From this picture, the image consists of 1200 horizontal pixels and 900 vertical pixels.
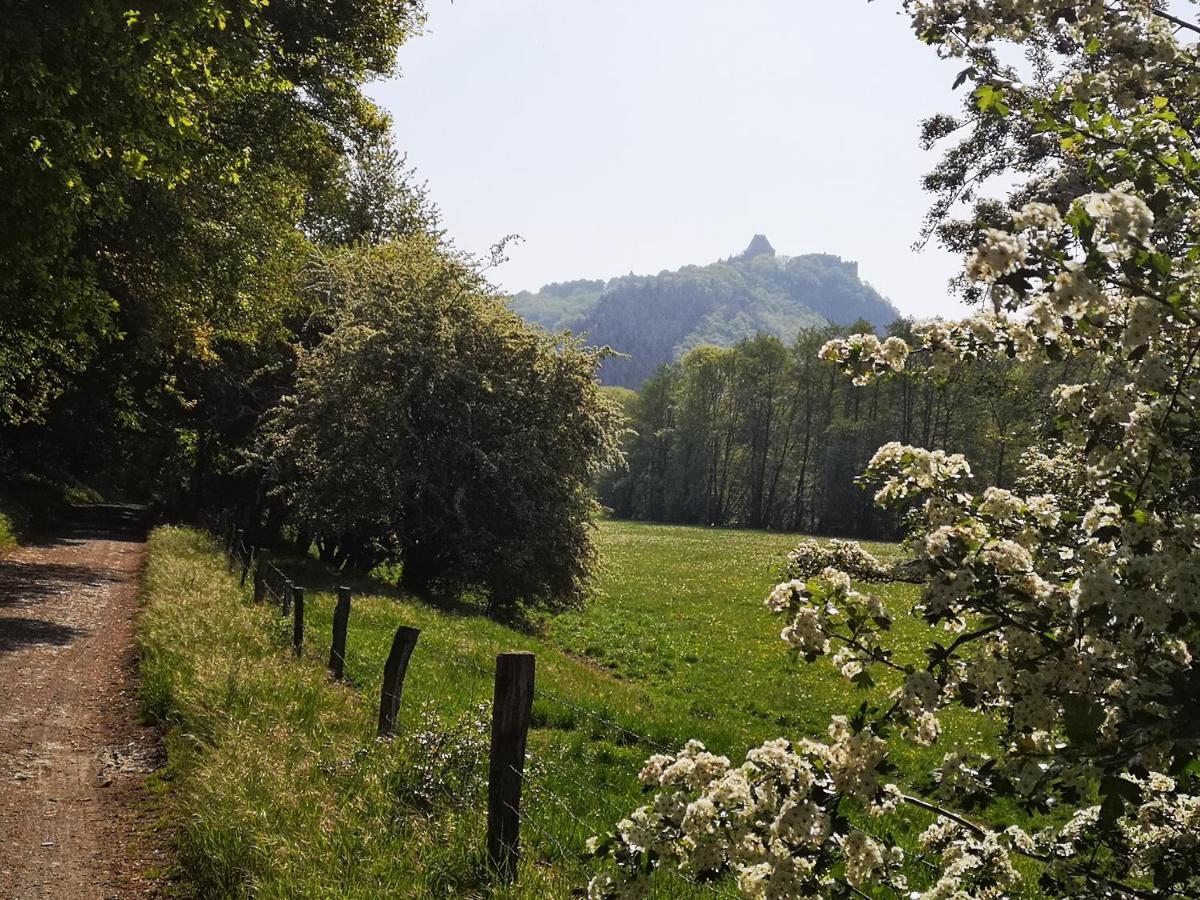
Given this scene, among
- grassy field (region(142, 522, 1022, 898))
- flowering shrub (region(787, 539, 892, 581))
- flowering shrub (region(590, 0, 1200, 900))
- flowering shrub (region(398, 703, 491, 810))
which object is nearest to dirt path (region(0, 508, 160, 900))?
grassy field (region(142, 522, 1022, 898))

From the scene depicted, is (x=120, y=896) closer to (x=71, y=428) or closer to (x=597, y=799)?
(x=597, y=799)

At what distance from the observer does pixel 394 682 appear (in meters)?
8.97

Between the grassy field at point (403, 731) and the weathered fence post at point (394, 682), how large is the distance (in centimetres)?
21

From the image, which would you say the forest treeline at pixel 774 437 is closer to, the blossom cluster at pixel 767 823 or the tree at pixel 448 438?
the tree at pixel 448 438

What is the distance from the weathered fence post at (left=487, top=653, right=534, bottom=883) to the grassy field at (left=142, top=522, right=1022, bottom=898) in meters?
0.20

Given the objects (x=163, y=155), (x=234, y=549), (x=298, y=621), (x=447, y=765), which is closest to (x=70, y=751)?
(x=298, y=621)

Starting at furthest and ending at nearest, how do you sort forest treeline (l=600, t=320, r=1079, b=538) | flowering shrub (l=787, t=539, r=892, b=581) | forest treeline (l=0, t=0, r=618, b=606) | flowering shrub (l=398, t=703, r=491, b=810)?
forest treeline (l=600, t=320, r=1079, b=538)
forest treeline (l=0, t=0, r=618, b=606)
flowering shrub (l=398, t=703, r=491, b=810)
flowering shrub (l=787, t=539, r=892, b=581)

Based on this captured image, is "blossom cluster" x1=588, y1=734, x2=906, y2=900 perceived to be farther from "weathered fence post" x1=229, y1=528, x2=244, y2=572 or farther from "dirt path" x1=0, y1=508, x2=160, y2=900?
"weathered fence post" x1=229, y1=528, x2=244, y2=572

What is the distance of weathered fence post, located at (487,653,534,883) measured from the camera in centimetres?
623

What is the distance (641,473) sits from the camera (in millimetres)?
112812

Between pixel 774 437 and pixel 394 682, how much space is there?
9192 centimetres

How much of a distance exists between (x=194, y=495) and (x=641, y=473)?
254ft

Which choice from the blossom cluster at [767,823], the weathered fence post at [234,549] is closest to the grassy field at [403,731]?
the blossom cluster at [767,823]

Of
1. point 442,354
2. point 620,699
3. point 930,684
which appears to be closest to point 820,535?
point 442,354
